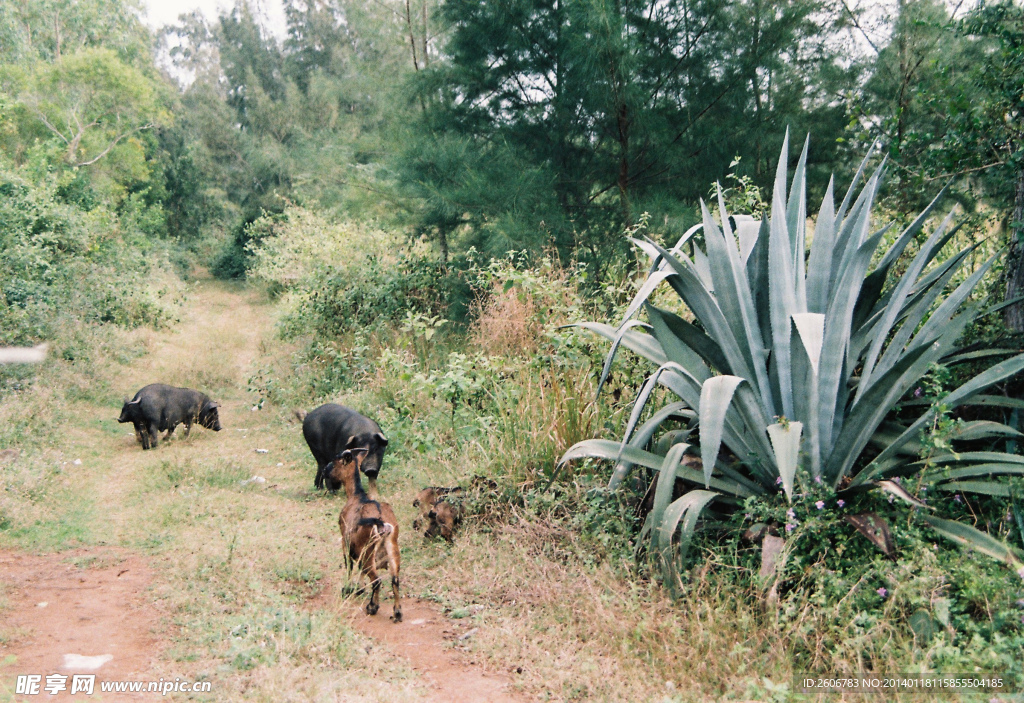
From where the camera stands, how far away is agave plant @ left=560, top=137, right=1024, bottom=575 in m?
3.43

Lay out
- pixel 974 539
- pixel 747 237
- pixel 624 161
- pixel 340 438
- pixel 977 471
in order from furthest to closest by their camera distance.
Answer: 1. pixel 624 161
2. pixel 340 438
3. pixel 747 237
4. pixel 977 471
5. pixel 974 539

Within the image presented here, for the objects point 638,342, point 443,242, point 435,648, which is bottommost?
point 435,648

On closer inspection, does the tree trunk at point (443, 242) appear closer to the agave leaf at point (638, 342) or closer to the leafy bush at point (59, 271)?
the leafy bush at point (59, 271)

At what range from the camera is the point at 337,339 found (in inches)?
394

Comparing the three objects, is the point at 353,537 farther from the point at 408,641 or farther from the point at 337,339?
the point at 337,339

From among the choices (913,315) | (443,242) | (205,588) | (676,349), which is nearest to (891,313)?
(913,315)

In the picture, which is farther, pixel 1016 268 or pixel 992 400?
pixel 1016 268

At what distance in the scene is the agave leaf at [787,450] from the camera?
10.4 feet

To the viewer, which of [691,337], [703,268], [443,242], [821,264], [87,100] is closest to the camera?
[821,264]

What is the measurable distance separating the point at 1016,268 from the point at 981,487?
162 centimetres

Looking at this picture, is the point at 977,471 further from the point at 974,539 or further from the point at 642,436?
the point at 642,436

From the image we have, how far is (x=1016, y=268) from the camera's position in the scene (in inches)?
170

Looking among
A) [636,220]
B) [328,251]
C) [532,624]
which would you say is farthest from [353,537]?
[328,251]

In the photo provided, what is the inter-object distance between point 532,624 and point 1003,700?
1927 mm
